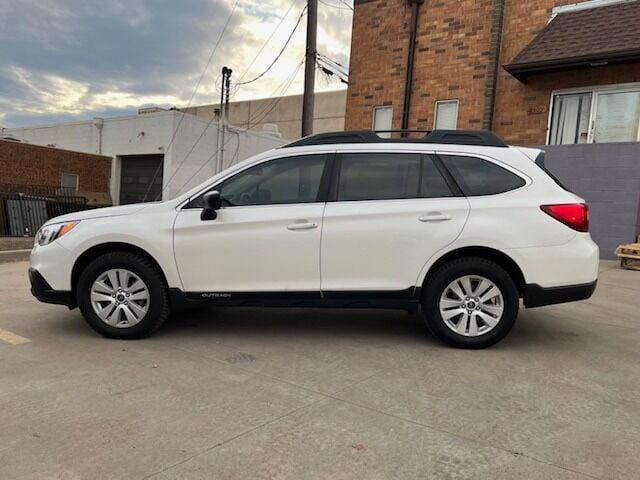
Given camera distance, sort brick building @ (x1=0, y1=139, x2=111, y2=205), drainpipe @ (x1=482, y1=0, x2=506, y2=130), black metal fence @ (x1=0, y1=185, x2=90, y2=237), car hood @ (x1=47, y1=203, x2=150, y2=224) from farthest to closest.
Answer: brick building @ (x1=0, y1=139, x2=111, y2=205), black metal fence @ (x1=0, y1=185, x2=90, y2=237), drainpipe @ (x1=482, y1=0, x2=506, y2=130), car hood @ (x1=47, y1=203, x2=150, y2=224)

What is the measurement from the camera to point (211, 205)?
15.0ft

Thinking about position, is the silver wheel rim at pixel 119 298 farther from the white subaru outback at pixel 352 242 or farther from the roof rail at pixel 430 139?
the roof rail at pixel 430 139

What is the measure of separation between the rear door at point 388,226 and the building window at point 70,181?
20.8 meters

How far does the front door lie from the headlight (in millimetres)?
1052

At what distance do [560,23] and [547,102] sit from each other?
1.58 metres

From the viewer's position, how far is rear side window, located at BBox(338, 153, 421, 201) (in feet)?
15.4

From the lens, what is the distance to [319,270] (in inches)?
182

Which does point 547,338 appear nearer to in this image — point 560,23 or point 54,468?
point 54,468

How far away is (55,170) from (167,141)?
4885 mm

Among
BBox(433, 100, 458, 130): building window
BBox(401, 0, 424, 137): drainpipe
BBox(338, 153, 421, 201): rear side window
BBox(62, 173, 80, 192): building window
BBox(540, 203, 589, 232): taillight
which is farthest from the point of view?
BBox(62, 173, 80, 192): building window

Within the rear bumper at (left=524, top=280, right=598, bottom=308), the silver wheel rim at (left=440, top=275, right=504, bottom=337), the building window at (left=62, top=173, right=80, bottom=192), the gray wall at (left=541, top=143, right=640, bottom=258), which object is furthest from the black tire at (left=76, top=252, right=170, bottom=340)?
the building window at (left=62, top=173, right=80, bottom=192)

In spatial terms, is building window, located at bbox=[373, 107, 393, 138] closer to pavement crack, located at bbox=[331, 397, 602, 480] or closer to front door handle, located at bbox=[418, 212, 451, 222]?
front door handle, located at bbox=[418, 212, 451, 222]

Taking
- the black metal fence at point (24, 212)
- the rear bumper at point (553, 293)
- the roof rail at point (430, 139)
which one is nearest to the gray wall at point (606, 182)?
the roof rail at point (430, 139)

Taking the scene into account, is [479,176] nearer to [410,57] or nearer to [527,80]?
[527,80]
